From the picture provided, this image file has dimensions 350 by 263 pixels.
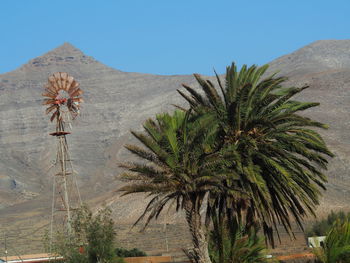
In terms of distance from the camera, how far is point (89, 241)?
28031mm

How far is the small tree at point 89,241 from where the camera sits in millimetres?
27750

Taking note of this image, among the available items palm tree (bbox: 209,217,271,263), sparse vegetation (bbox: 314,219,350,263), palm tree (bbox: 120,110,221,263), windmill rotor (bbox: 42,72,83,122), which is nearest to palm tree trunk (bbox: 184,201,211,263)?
palm tree (bbox: 120,110,221,263)

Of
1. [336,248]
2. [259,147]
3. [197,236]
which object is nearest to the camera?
[336,248]

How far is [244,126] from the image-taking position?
27391 mm

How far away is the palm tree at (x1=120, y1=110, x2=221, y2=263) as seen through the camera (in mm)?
23281

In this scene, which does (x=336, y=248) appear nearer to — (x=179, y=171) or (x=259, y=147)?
(x=179, y=171)

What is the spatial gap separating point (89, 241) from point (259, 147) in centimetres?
853

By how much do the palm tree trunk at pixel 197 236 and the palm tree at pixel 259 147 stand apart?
2.32 metres

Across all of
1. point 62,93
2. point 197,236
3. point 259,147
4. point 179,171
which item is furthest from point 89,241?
point 62,93

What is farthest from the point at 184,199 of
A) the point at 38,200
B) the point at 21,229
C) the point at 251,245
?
the point at 38,200

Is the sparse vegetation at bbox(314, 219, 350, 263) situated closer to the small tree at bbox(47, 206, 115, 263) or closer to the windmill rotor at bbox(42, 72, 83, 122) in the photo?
the small tree at bbox(47, 206, 115, 263)

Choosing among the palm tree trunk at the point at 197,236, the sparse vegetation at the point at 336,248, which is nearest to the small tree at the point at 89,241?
the palm tree trunk at the point at 197,236

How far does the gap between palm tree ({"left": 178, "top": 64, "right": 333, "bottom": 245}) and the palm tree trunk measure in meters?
2.32

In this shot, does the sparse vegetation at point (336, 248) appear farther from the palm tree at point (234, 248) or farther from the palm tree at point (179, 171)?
the palm tree at point (179, 171)
